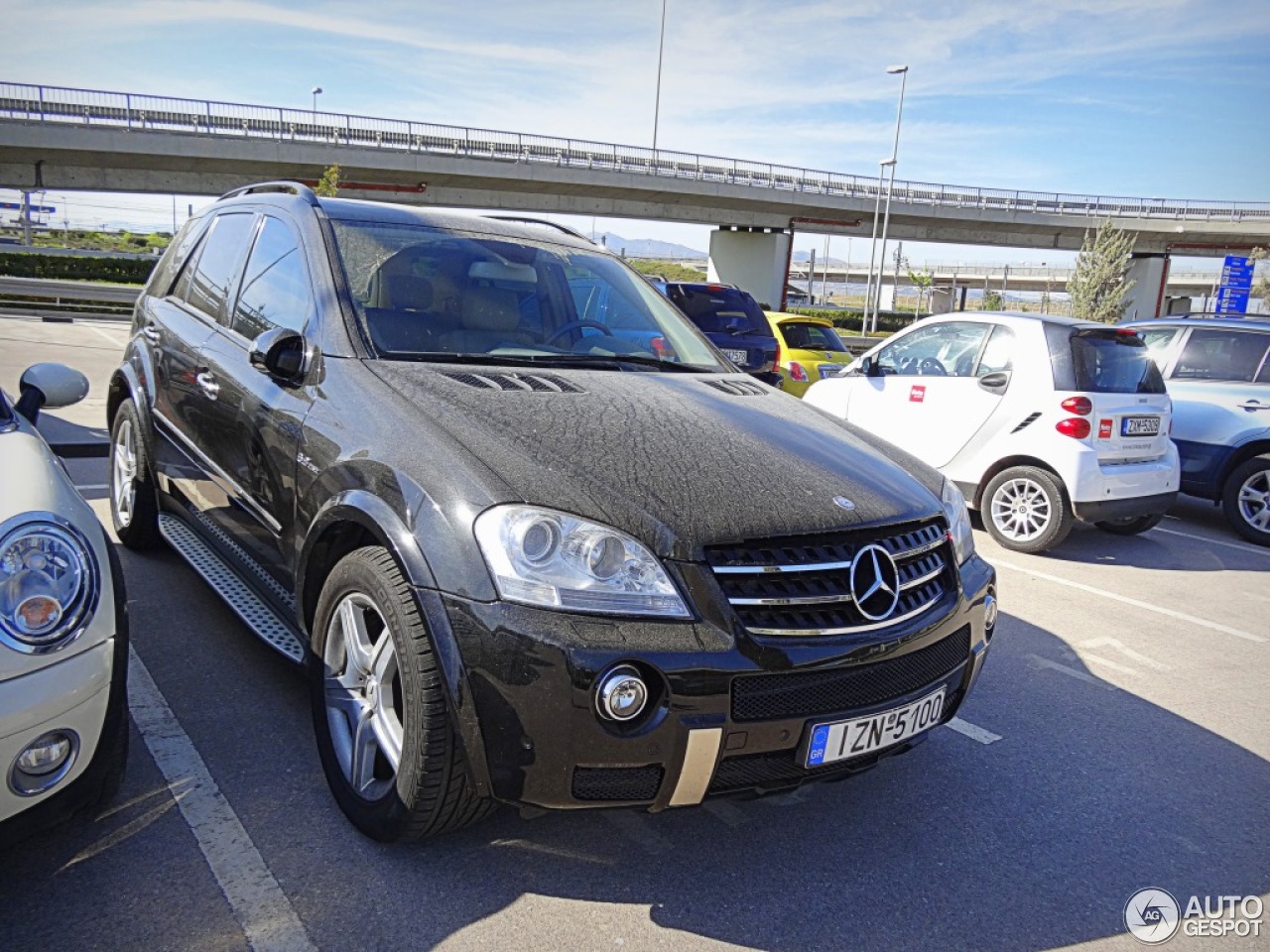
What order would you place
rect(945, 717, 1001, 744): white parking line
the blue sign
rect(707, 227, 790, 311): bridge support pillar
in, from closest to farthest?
rect(945, 717, 1001, 744): white parking line, the blue sign, rect(707, 227, 790, 311): bridge support pillar

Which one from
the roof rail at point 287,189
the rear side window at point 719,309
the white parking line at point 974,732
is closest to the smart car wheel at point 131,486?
the roof rail at point 287,189

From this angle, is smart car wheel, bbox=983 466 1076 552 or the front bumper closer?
the front bumper

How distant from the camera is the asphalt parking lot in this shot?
2.28m

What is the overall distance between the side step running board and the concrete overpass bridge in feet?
113

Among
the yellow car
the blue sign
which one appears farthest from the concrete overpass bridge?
the yellow car

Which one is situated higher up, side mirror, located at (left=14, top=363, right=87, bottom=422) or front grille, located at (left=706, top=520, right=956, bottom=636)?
side mirror, located at (left=14, top=363, right=87, bottom=422)

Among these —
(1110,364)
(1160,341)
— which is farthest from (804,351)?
(1110,364)

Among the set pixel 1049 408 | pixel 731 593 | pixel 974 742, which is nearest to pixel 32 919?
pixel 731 593

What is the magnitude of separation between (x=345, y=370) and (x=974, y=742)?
2.69 metres

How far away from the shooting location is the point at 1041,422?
6.62 metres

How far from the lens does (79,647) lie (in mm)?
2113

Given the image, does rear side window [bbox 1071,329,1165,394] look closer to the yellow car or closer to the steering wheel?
the steering wheel

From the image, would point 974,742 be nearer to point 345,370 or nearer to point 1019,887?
point 1019,887

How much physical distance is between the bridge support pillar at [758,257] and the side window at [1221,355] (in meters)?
39.7
